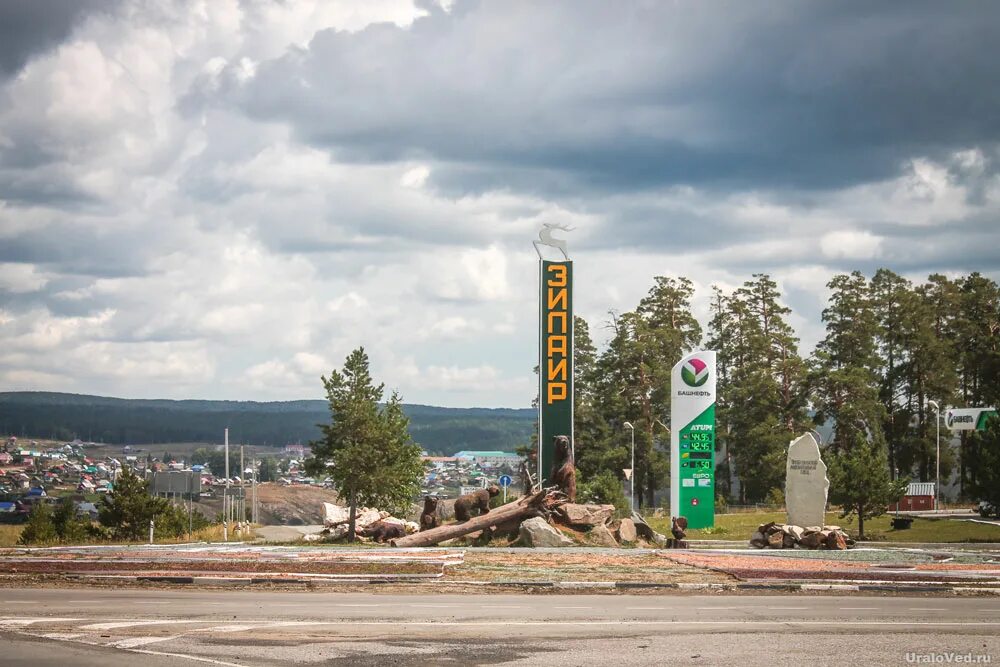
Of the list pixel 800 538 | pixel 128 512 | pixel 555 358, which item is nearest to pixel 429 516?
pixel 555 358

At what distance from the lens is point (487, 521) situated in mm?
40500

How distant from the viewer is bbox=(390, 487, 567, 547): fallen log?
40.6 metres

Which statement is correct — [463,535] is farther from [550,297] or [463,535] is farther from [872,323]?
[872,323]

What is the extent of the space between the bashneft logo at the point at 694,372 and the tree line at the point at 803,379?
34.3 meters

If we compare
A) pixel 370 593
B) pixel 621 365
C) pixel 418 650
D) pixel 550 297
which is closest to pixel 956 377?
pixel 621 365

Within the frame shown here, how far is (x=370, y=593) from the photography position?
989 inches

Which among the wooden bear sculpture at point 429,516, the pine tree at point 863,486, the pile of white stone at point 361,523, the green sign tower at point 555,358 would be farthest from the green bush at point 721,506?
the wooden bear sculpture at point 429,516

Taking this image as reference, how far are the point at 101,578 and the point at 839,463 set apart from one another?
34068 mm

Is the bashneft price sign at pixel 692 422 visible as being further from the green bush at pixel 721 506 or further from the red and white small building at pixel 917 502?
the green bush at pixel 721 506

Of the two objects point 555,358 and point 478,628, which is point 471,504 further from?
point 478,628

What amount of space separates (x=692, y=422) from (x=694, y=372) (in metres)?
2.30

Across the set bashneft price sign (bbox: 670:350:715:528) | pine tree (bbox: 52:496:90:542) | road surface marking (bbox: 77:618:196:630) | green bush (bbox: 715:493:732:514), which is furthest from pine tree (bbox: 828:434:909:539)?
road surface marking (bbox: 77:618:196:630)

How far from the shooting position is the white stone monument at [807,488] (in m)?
42.2

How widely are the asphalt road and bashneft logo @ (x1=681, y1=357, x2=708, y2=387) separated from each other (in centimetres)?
2823
